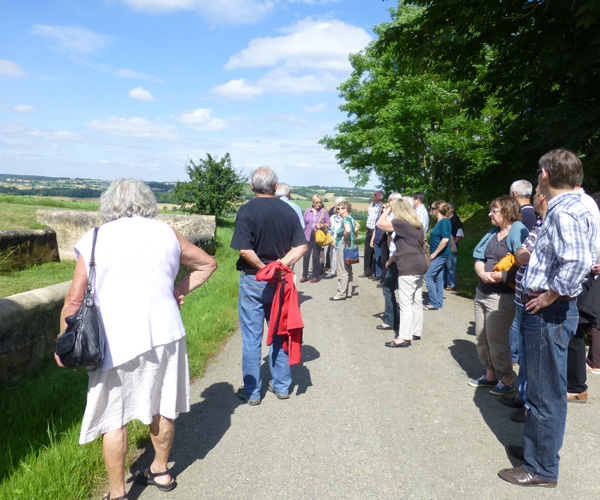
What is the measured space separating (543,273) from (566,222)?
37 centimetres

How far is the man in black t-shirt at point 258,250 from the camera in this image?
→ 3.94 m

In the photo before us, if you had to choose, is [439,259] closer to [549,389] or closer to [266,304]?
[266,304]

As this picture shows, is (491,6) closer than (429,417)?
No

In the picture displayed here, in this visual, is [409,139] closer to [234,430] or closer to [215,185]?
[215,185]

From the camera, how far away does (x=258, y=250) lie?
4027 mm

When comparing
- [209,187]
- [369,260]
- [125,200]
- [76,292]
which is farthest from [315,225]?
[209,187]

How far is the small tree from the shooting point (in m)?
19.2

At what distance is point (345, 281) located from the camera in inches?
335

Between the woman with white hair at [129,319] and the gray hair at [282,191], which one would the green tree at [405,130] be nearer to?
the gray hair at [282,191]

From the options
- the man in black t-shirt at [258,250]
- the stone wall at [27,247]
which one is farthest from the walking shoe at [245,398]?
the stone wall at [27,247]

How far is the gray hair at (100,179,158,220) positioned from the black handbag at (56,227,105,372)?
497mm

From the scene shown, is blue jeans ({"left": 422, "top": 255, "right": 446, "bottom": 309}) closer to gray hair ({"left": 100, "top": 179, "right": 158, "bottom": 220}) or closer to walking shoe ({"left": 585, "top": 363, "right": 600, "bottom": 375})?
walking shoe ({"left": 585, "top": 363, "right": 600, "bottom": 375})

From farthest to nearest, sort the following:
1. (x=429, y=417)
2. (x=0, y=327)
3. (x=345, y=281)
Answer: (x=345, y=281) < (x=429, y=417) < (x=0, y=327)

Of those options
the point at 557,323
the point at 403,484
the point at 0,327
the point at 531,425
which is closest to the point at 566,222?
the point at 557,323
